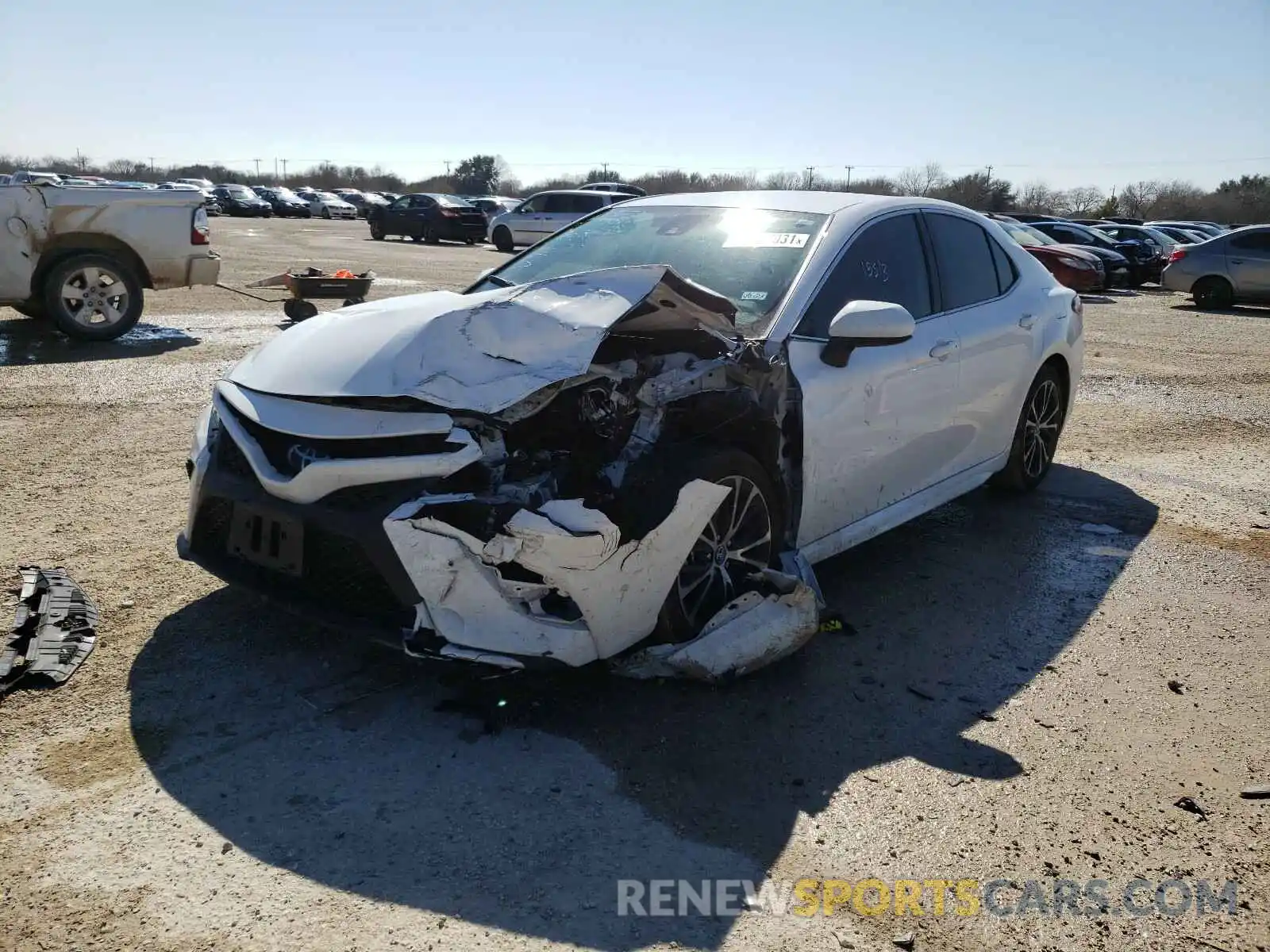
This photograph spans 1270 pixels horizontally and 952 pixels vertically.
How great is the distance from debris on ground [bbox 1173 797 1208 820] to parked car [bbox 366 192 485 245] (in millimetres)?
30080

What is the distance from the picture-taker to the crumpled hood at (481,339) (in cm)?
326

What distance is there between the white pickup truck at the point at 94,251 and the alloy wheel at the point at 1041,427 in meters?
8.23

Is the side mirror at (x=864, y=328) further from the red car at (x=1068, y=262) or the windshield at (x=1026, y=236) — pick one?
the windshield at (x=1026, y=236)

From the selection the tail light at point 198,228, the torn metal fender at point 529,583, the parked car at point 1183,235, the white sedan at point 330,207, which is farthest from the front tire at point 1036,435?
the white sedan at point 330,207

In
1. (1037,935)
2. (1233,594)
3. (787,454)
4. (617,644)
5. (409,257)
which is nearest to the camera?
(1037,935)

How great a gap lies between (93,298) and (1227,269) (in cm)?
1789

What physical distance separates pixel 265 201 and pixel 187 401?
47.9 meters

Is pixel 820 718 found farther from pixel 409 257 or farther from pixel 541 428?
pixel 409 257

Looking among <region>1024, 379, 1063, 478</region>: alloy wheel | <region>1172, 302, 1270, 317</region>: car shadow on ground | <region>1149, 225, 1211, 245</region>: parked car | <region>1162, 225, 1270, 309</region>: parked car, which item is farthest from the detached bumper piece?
<region>1149, 225, 1211, 245</region>: parked car

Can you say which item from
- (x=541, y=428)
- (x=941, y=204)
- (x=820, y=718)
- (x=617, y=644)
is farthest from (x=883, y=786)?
(x=941, y=204)

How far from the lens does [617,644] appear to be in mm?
3266

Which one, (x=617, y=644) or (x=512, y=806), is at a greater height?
(x=617, y=644)

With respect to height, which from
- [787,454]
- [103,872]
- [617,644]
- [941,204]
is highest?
[941,204]

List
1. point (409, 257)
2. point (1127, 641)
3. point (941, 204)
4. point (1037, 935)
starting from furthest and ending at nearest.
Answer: point (409, 257), point (941, 204), point (1127, 641), point (1037, 935)
